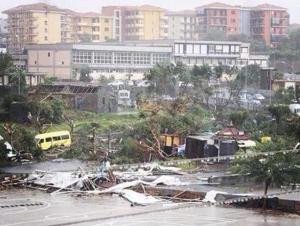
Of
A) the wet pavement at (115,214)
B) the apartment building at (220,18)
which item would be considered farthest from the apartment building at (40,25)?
the wet pavement at (115,214)

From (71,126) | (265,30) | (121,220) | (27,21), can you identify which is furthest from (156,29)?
(121,220)

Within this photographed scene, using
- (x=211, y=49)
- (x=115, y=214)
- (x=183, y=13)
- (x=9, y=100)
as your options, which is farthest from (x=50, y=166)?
(x=183, y=13)

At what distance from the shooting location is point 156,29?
1001 inches

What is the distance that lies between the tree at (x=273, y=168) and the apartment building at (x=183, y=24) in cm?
1991

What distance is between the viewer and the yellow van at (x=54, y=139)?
29.6 feet

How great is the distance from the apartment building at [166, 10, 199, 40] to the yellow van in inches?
682

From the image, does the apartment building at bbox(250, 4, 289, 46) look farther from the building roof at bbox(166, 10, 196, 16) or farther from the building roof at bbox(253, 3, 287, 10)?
the building roof at bbox(166, 10, 196, 16)

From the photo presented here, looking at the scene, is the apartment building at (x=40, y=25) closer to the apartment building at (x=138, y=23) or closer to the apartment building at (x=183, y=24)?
the apartment building at (x=138, y=23)

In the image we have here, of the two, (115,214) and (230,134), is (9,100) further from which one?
(115,214)

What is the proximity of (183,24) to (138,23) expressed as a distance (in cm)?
274

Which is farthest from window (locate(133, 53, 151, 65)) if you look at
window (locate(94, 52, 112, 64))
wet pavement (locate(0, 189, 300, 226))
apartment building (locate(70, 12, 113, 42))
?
wet pavement (locate(0, 189, 300, 226))

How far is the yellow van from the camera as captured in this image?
903cm

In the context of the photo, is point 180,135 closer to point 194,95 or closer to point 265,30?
point 194,95

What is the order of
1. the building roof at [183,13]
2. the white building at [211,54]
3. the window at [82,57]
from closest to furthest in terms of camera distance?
1. the window at [82,57]
2. the white building at [211,54]
3. the building roof at [183,13]
